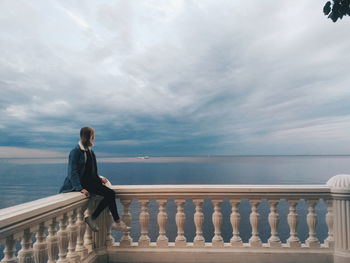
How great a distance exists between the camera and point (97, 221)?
14.6 feet

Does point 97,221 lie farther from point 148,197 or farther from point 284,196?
point 284,196

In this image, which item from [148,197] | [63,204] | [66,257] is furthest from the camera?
[148,197]

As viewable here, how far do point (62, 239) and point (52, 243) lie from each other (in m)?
0.27

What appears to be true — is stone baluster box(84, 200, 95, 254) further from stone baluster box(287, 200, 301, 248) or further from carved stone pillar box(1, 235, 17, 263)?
stone baluster box(287, 200, 301, 248)

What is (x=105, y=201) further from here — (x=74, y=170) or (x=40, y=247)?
(x=40, y=247)

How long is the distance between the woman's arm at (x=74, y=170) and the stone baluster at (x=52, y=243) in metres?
0.69

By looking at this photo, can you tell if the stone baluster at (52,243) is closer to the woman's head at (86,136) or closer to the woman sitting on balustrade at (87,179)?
the woman sitting on balustrade at (87,179)

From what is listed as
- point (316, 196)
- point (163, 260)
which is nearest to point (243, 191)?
point (316, 196)

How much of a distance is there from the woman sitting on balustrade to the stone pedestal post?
3333mm

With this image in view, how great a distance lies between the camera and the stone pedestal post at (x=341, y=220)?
4225mm

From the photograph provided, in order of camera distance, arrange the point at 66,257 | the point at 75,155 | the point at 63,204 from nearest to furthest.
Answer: the point at 63,204
the point at 66,257
the point at 75,155

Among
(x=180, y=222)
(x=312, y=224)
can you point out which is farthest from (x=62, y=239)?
(x=312, y=224)

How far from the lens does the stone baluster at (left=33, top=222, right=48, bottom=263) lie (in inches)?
113

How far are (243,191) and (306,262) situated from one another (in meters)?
1.51
